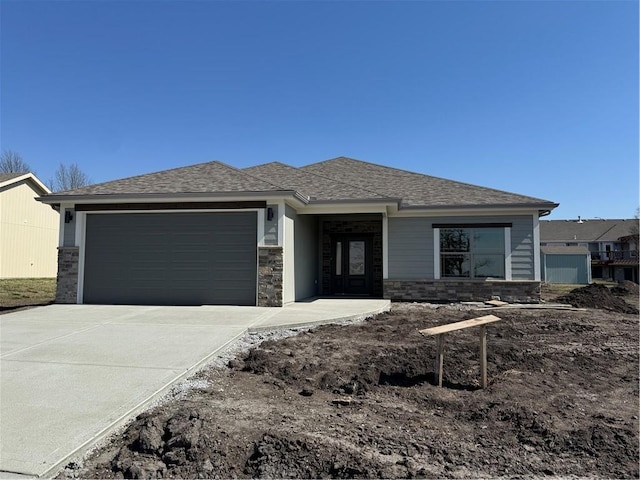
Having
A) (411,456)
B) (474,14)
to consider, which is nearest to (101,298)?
(411,456)

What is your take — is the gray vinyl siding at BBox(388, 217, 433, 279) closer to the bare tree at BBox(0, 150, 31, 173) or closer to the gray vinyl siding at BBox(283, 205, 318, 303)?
the gray vinyl siding at BBox(283, 205, 318, 303)

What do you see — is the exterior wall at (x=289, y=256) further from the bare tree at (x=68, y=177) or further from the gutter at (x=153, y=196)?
the bare tree at (x=68, y=177)

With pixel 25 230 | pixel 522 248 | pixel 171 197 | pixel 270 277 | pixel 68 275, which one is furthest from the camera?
pixel 25 230

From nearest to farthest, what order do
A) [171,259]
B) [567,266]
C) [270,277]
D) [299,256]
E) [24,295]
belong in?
[270,277]
[171,259]
[299,256]
[24,295]
[567,266]

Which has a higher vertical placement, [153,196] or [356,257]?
[153,196]

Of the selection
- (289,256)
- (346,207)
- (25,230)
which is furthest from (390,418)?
(25,230)

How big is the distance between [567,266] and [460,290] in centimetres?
2247

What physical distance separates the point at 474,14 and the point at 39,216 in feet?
85.7

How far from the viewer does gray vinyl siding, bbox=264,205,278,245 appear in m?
9.43

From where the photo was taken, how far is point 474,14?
26.8 ft

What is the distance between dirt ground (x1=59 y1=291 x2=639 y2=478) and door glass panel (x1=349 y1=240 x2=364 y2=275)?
289 inches

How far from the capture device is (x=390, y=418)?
3363 mm

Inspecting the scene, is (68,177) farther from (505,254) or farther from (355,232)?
(505,254)

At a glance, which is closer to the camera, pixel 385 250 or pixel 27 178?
pixel 385 250
